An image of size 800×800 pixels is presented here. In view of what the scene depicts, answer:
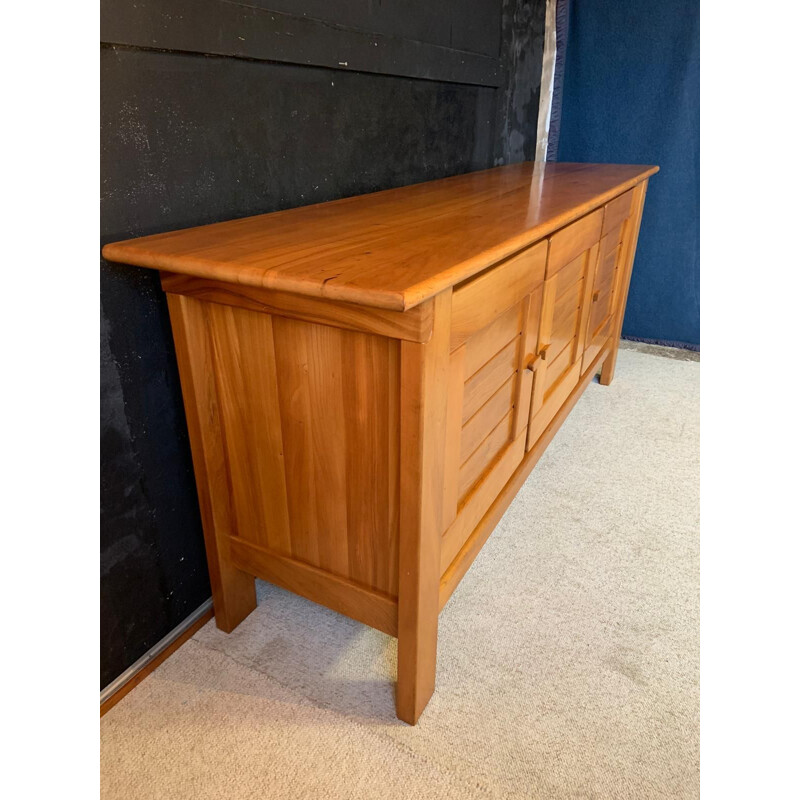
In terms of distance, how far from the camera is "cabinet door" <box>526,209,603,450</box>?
4.75ft

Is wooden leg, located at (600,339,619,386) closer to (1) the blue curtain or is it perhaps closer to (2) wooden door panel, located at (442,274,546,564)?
(1) the blue curtain

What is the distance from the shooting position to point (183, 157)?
111cm

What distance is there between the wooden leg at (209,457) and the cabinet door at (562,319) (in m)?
0.71

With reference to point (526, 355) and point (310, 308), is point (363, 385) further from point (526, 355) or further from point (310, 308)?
point (526, 355)

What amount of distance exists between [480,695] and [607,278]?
146 cm

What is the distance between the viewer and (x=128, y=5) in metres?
0.96

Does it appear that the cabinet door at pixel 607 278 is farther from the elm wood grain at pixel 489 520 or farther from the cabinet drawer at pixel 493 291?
the cabinet drawer at pixel 493 291

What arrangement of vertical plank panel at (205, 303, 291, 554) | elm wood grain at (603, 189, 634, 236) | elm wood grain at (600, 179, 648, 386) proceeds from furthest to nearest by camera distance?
elm wood grain at (600, 179, 648, 386) < elm wood grain at (603, 189, 634, 236) < vertical plank panel at (205, 303, 291, 554)

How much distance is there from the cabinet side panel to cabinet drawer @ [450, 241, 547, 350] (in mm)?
135

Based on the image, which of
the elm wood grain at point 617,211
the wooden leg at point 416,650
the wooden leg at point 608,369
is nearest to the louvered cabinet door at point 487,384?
the wooden leg at point 416,650

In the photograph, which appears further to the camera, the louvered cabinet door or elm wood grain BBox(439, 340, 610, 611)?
elm wood grain BBox(439, 340, 610, 611)

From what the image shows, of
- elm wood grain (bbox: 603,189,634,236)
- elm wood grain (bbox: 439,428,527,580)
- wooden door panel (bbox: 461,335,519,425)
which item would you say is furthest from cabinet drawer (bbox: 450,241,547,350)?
elm wood grain (bbox: 603,189,634,236)

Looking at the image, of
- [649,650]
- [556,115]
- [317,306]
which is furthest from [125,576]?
[556,115]

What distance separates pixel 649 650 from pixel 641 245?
209 cm
